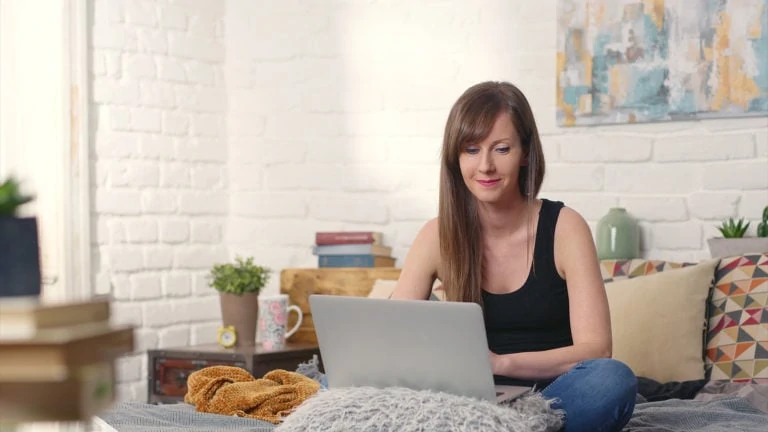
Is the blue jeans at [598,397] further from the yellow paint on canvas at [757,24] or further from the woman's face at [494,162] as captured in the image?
the yellow paint on canvas at [757,24]

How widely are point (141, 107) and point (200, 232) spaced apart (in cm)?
55

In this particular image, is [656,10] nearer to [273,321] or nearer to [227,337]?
[273,321]

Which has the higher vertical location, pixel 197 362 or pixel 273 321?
pixel 273 321

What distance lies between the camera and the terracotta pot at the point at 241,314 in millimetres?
3777

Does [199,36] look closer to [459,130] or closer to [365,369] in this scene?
[459,130]

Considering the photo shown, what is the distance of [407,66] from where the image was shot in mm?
3994

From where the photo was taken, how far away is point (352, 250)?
3859mm

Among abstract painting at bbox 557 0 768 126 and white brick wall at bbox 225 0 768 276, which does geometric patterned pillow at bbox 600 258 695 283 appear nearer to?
white brick wall at bbox 225 0 768 276

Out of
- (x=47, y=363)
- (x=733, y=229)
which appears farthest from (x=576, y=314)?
(x=47, y=363)

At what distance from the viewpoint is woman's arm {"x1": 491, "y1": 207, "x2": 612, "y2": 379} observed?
2137mm

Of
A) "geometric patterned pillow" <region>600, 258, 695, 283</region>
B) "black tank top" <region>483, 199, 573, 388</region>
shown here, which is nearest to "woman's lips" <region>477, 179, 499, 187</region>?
A: "black tank top" <region>483, 199, 573, 388</region>

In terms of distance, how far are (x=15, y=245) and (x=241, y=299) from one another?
328 cm

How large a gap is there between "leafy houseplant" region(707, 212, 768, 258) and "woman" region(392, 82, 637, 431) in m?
0.91

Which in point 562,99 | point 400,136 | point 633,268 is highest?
point 562,99
